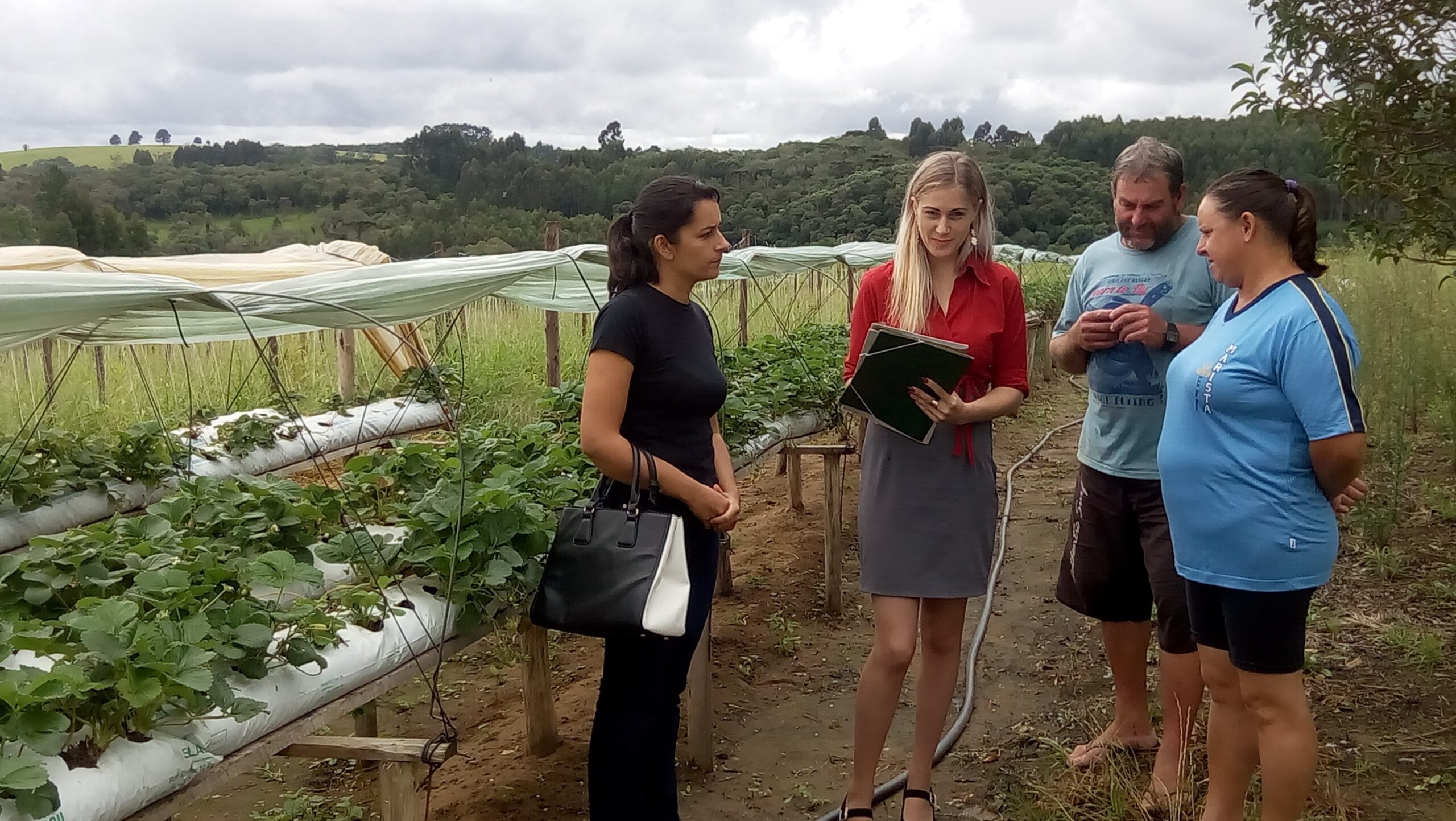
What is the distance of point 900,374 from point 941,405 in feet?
0.40

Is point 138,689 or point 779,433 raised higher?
point 138,689

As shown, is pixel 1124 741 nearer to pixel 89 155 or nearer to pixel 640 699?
pixel 640 699

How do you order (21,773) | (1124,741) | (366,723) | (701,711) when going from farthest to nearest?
(366,723), (701,711), (1124,741), (21,773)

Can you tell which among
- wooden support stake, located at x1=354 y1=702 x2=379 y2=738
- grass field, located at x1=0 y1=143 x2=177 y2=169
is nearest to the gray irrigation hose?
wooden support stake, located at x1=354 y1=702 x2=379 y2=738

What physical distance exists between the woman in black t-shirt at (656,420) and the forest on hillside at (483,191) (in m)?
6.86

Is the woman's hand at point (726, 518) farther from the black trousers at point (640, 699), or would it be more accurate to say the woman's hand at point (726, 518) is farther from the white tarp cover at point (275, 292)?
the white tarp cover at point (275, 292)

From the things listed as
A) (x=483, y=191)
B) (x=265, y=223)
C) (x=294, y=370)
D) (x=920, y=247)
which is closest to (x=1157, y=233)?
(x=920, y=247)

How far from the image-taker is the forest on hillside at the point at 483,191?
13.8 meters

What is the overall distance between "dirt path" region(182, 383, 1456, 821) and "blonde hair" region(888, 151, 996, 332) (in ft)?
4.15

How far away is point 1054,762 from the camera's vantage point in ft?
9.87

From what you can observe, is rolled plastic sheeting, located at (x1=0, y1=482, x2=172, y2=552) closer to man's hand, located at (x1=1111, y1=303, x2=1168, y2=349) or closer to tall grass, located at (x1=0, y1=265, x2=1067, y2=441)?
tall grass, located at (x1=0, y1=265, x2=1067, y2=441)

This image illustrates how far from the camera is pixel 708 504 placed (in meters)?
2.19

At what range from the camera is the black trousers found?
223cm

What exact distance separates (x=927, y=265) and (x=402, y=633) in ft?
4.81
